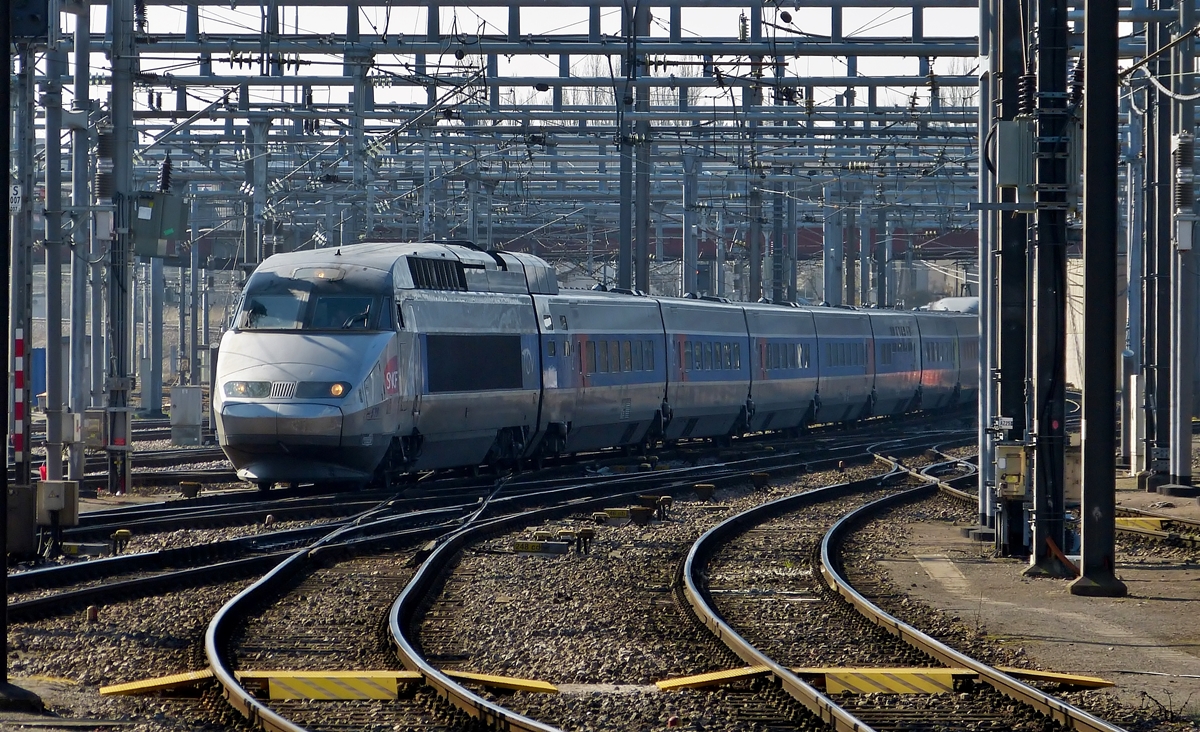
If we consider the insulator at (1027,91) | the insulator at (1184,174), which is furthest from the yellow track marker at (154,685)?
the insulator at (1184,174)

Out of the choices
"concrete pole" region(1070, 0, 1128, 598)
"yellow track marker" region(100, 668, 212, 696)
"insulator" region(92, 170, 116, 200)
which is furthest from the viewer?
"insulator" region(92, 170, 116, 200)

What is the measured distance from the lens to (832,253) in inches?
2005

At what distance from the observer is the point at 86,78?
757 inches

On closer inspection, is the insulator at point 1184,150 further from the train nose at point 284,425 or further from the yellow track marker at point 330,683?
the yellow track marker at point 330,683

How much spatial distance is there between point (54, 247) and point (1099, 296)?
11173 millimetres

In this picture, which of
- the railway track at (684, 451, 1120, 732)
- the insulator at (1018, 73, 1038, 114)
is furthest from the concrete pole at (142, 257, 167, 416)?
the insulator at (1018, 73, 1038, 114)

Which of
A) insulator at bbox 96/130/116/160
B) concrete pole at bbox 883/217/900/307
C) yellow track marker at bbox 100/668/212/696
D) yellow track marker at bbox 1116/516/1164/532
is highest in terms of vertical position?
concrete pole at bbox 883/217/900/307

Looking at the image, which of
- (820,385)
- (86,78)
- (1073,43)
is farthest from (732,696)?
(820,385)

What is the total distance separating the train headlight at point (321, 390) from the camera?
19.2 metres

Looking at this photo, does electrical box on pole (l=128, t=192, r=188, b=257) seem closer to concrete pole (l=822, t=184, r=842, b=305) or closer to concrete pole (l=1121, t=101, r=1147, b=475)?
concrete pole (l=1121, t=101, r=1147, b=475)

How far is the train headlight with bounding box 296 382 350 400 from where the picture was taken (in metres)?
19.2

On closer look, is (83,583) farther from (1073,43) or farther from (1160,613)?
(1073,43)

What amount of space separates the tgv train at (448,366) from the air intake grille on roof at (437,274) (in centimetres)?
3

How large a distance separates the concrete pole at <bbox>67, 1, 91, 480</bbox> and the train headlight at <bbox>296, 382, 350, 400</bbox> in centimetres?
243
